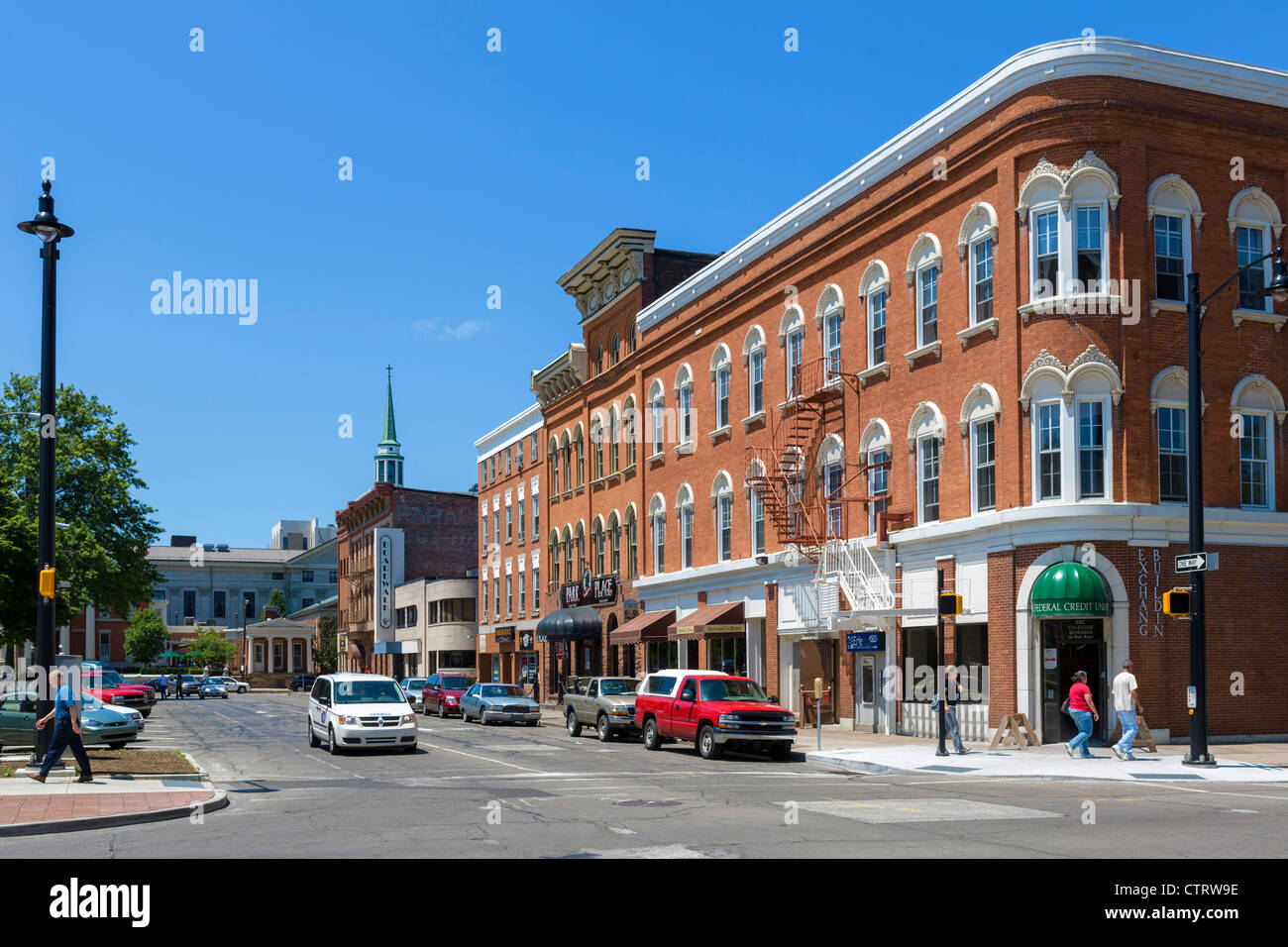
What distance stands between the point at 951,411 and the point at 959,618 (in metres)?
4.77

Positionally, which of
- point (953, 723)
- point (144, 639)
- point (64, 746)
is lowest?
point (144, 639)

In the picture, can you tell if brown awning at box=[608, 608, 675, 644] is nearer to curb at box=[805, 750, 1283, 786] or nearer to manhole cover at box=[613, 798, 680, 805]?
curb at box=[805, 750, 1283, 786]

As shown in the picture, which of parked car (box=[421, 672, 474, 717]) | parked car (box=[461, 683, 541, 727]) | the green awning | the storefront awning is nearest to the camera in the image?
the green awning

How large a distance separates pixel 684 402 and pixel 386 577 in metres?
51.7

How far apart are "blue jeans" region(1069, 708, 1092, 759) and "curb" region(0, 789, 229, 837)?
590 inches

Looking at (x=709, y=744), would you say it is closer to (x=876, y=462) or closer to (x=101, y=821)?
(x=876, y=462)

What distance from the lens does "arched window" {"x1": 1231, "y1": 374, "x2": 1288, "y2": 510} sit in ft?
93.6

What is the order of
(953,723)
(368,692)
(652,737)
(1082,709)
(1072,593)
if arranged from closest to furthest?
(1082,709) → (1072,593) → (953,723) → (368,692) → (652,737)

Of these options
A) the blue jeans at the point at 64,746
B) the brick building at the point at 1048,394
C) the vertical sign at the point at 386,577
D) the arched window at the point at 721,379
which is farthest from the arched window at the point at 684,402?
the vertical sign at the point at 386,577

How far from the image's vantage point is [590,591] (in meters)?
54.8

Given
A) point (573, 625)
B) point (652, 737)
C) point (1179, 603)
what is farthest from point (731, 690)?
point (573, 625)

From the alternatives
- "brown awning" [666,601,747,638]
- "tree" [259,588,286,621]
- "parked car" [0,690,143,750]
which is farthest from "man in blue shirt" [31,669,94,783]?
"tree" [259,588,286,621]
